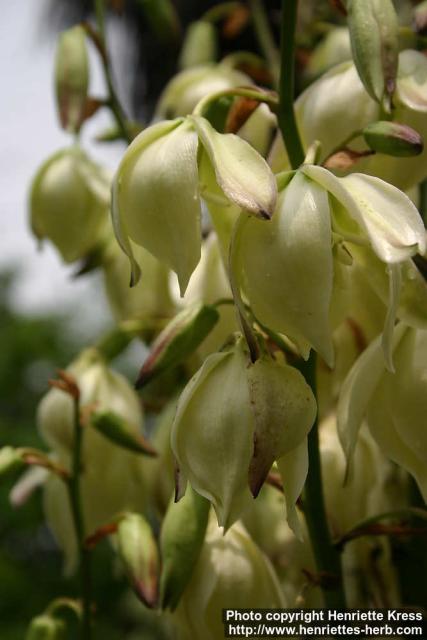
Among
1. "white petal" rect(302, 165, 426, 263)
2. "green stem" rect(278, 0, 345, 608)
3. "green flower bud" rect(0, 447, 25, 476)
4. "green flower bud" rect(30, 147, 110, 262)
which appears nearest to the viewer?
"white petal" rect(302, 165, 426, 263)

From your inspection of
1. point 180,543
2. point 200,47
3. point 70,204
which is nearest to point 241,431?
point 180,543

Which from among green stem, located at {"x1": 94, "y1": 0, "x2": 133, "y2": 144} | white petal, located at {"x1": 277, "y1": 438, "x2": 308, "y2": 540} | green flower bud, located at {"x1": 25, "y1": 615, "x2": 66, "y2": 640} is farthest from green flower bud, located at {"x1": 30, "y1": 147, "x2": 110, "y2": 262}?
white petal, located at {"x1": 277, "y1": 438, "x2": 308, "y2": 540}

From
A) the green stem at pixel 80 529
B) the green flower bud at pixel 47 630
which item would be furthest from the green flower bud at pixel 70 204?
the green flower bud at pixel 47 630

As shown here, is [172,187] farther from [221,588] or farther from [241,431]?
[221,588]

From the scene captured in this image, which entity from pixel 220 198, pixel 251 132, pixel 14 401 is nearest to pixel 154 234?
pixel 220 198

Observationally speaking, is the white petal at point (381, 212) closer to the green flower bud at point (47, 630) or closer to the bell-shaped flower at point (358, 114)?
the bell-shaped flower at point (358, 114)

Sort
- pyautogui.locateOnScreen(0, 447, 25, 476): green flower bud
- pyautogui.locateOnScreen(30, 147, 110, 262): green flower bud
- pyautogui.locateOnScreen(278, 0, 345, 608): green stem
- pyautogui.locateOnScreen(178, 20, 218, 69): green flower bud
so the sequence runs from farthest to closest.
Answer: pyautogui.locateOnScreen(178, 20, 218, 69): green flower bud
pyautogui.locateOnScreen(30, 147, 110, 262): green flower bud
pyautogui.locateOnScreen(0, 447, 25, 476): green flower bud
pyautogui.locateOnScreen(278, 0, 345, 608): green stem

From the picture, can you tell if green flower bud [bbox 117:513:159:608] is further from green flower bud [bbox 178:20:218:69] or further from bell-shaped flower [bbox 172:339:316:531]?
green flower bud [bbox 178:20:218:69]
